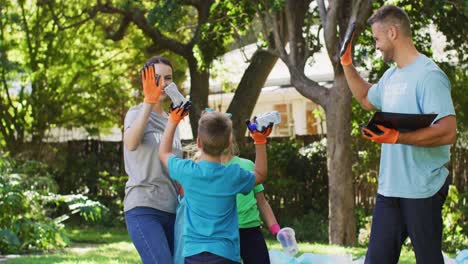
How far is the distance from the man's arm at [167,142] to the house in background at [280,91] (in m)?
10.6

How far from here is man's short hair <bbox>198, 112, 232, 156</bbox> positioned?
4.34 meters

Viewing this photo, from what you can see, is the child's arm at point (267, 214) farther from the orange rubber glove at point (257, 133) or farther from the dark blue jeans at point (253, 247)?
the orange rubber glove at point (257, 133)

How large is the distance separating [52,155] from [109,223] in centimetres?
269

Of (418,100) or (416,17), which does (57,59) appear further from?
(418,100)

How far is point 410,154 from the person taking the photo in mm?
4387

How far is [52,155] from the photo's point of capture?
57.4 feet

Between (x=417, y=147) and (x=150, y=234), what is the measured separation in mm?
1538

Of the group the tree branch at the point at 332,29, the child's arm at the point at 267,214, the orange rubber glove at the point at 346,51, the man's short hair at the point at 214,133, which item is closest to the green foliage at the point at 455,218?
the tree branch at the point at 332,29

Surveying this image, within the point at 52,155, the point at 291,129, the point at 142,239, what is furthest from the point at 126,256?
the point at 291,129

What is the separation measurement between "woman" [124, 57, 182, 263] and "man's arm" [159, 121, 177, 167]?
102mm

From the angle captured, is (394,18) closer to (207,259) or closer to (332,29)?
(207,259)

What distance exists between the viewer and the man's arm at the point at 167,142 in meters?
4.46

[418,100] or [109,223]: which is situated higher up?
[418,100]

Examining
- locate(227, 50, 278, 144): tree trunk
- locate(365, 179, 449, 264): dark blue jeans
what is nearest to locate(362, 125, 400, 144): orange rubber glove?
locate(365, 179, 449, 264): dark blue jeans
